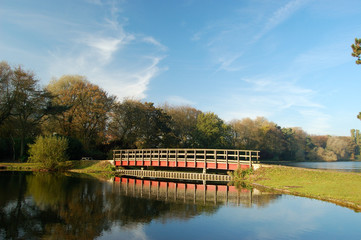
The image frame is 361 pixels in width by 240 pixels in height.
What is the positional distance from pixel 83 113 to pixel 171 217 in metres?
46.3

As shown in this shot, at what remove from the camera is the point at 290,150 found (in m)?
107

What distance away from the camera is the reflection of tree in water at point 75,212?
12688mm

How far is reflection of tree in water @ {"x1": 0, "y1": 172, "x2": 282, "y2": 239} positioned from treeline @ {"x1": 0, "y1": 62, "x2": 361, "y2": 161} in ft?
104

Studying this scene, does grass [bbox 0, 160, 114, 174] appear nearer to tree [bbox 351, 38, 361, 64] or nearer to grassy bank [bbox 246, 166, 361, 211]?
grassy bank [bbox 246, 166, 361, 211]

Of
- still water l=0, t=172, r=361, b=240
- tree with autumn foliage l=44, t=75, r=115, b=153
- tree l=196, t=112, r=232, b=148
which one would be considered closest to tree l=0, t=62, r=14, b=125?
tree with autumn foliage l=44, t=75, r=115, b=153

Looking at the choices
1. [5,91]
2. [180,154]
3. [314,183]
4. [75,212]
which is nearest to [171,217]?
[75,212]

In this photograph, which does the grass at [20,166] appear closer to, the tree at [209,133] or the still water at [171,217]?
the still water at [171,217]

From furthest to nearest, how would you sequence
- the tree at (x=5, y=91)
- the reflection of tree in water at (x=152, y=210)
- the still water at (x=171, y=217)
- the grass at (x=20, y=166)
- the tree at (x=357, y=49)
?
1. the tree at (x=5, y=91)
2. the grass at (x=20, y=166)
3. the tree at (x=357, y=49)
4. the reflection of tree in water at (x=152, y=210)
5. the still water at (x=171, y=217)

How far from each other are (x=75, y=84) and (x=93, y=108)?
7232 millimetres

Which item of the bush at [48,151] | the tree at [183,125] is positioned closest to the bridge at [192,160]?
the bush at [48,151]

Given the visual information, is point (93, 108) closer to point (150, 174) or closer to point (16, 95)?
Result: point (16, 95)

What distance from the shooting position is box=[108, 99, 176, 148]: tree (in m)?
61.1

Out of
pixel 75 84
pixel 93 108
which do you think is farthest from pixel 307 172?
pixel 75 84

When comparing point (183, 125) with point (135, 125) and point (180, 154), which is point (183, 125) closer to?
point (135, 125)
